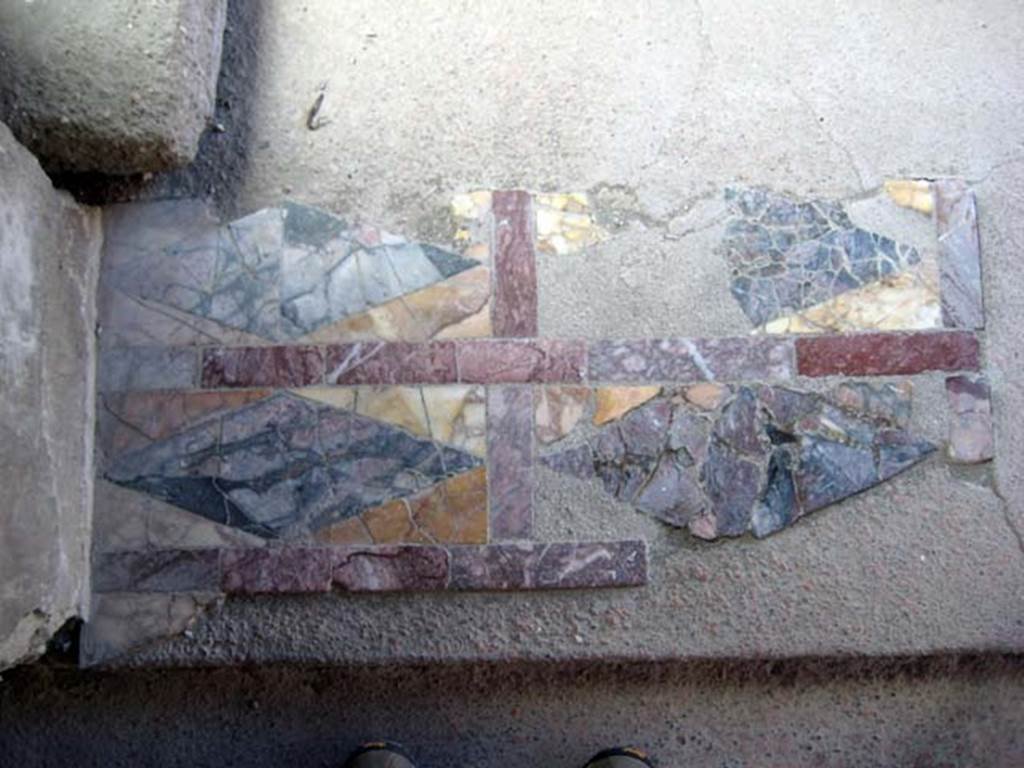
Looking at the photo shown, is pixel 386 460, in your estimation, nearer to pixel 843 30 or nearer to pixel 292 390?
pixel 292 390

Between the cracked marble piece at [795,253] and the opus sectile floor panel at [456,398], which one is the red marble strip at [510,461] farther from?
the cracked marble piece at [795,253]

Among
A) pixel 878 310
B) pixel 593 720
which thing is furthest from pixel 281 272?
pixel 878 310

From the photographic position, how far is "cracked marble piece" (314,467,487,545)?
2145mm

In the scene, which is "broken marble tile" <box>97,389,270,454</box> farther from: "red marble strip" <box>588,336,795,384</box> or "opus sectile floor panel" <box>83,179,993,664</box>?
"red marble strip" <box>588,336,795,384</box>

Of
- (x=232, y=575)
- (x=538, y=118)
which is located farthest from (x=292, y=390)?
(x=538, y=118)

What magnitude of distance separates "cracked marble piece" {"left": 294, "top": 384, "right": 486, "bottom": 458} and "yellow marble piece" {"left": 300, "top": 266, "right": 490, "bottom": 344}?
11 cm

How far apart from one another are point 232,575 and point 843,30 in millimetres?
1780

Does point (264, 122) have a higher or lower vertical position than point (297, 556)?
higher

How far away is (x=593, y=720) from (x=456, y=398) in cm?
75

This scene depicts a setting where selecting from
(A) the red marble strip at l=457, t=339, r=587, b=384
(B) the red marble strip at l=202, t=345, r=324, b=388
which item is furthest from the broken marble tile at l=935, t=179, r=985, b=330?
(B) the red marble strip at l=202, t=345, r=324, b=388

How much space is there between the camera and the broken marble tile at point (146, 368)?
219cm

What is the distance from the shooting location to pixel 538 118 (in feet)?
7.50

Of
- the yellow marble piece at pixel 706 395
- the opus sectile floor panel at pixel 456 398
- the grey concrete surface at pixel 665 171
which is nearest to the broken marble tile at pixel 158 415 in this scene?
the opus sectile floor panel at pixel 456 398

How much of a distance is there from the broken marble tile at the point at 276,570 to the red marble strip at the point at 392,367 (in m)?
0.36
